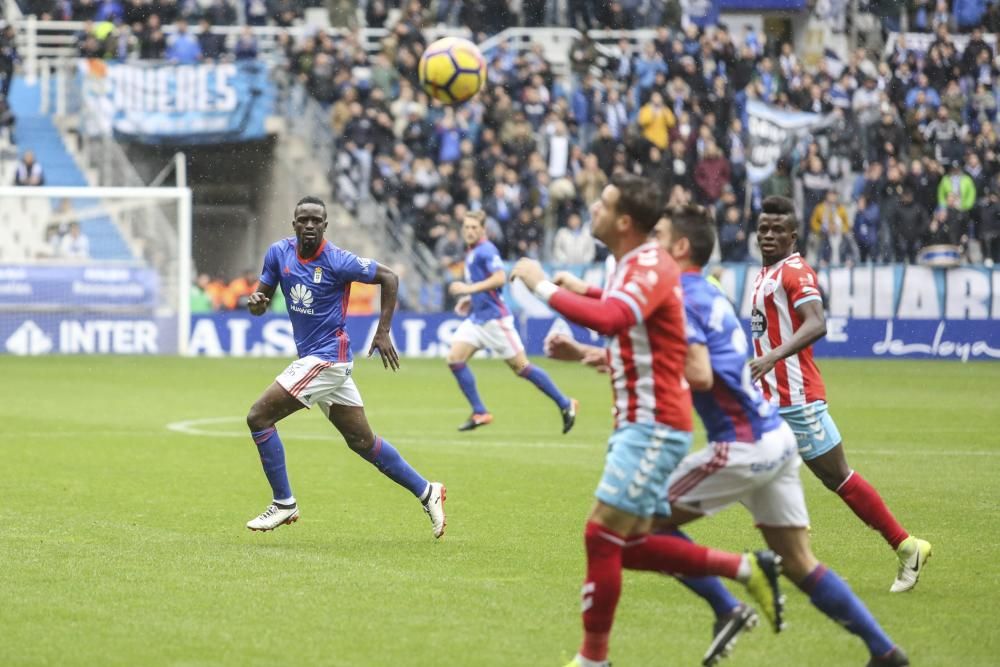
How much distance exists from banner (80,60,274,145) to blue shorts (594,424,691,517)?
26.9 m

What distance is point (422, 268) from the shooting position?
30578mm

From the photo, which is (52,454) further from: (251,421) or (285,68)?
(285,68)

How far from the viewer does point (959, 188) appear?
30125 millimetres

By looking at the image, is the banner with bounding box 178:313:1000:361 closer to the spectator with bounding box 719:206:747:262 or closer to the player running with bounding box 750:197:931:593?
the spectator with bounding box 719:206:747:262

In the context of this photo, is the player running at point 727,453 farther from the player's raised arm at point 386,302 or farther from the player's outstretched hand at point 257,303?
the player's outstretched hand at point 257,303

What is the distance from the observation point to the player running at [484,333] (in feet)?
56.7

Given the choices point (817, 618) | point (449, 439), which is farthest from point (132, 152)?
point (817, 618)

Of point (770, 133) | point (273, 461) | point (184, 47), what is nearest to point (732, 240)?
point (770, 133)

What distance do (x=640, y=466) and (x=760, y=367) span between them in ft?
6.78

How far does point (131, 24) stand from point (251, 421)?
24.5 m

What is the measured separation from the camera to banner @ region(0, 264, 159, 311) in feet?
92.7

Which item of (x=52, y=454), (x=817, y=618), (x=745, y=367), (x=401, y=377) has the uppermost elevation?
(x=745, y=367)

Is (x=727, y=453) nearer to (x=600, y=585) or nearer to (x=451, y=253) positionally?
(x=600, y=585)

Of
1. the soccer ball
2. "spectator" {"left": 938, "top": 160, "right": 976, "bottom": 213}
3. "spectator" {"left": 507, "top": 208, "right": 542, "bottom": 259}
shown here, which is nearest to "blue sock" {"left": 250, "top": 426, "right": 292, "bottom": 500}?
the soccer ball
